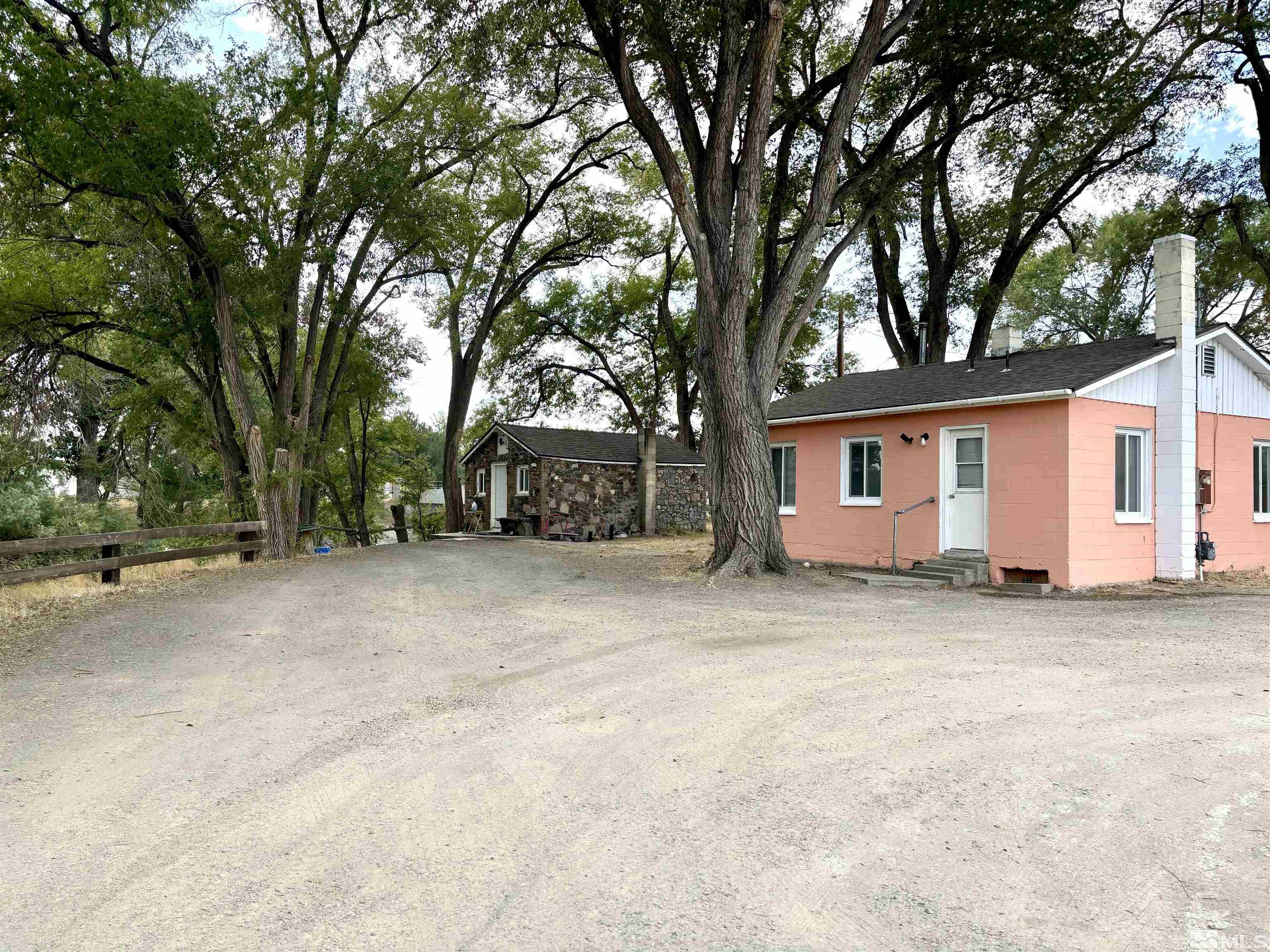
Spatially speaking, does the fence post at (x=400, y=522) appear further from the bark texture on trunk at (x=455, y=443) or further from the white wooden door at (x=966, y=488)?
the white wooden door at (x=966, y=488)

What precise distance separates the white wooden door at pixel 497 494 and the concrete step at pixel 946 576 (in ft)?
56.3

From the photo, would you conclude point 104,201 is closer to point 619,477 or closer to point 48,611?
point 48,611

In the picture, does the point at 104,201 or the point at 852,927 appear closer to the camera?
the point at 852,927

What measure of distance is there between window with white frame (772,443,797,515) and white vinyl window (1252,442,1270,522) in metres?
7.75

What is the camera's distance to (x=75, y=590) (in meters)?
10.4

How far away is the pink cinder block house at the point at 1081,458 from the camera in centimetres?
1184

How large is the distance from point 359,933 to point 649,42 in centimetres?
1288

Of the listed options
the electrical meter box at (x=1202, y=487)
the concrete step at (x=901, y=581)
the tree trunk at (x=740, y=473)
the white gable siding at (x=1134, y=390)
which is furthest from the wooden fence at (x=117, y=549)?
the electrical meter box at (x=1202, y=487)

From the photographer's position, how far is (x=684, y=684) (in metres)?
5.68

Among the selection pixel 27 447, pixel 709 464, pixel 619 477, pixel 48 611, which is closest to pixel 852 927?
pixel 48 611

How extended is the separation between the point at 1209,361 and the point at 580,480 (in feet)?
55.8

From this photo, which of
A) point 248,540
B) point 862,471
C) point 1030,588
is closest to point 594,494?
point 862,471

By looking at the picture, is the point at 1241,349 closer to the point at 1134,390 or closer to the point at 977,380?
the point at 1134,390

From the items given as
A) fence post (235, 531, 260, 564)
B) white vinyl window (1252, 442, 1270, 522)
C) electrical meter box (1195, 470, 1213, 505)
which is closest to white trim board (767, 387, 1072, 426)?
electrical meter box (1195, 470, 1213, 505)
